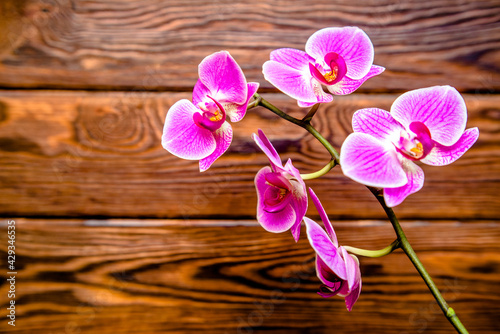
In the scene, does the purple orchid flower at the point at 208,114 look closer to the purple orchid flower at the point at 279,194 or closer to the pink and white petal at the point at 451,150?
the purple orchid flower at the point at 279,194

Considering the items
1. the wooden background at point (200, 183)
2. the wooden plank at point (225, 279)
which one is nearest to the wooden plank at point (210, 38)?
the wooden background at point (200, 183)

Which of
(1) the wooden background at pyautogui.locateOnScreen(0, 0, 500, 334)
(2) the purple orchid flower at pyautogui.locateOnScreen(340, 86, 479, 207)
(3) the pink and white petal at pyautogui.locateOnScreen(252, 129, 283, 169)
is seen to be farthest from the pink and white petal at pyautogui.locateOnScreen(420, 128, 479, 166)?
(1) the wooden background at pyautogui.locateOnScreen(0, 0, 500, 334)

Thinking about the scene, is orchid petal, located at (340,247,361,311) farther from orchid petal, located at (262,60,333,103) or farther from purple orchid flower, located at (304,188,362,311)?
orchid petal, located at (262,60,333,103)

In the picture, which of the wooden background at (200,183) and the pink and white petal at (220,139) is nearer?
the pink and white petal at (220,139)

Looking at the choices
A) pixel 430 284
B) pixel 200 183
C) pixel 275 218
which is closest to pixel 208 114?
pixel 275 218

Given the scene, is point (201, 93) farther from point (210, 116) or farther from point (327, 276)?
point (327, 276)

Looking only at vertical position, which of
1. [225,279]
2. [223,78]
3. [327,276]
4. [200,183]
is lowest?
[225,279]

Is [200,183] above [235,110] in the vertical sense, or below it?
below
